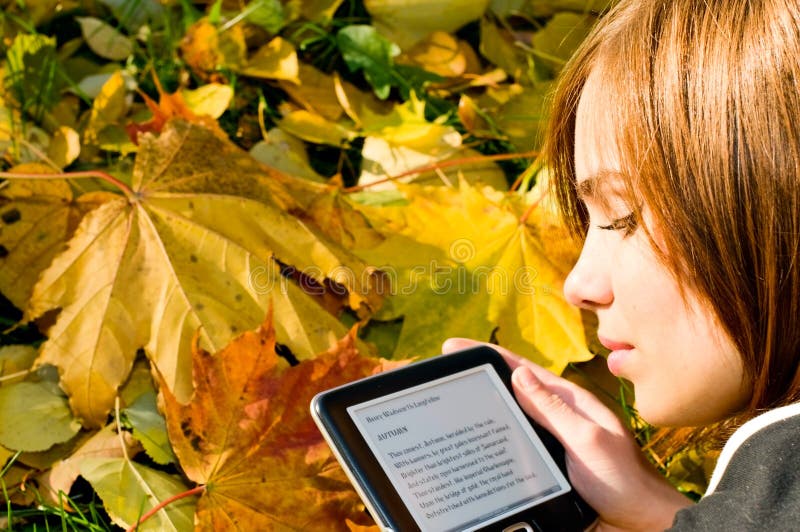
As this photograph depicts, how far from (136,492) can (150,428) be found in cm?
11

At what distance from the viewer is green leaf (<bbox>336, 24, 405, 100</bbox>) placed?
180 centimetres

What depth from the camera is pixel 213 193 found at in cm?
136

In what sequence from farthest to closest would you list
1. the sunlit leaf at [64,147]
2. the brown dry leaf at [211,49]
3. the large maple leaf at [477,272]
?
the brown dry leaf at [211,49] → the sunlit leaf at [64,147] → the large maple leaf at [477,272]

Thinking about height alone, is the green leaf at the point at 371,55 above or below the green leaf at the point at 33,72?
above

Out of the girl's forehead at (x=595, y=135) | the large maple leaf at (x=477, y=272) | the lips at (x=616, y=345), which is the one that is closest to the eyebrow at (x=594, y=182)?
the girl's forehead at (x=595, y=135)

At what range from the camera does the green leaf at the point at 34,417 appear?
1.21 m

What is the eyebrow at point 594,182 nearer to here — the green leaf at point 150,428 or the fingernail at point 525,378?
the fingernail at point 525,378

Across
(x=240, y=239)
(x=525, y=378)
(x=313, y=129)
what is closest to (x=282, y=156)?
(x=313, y=129)

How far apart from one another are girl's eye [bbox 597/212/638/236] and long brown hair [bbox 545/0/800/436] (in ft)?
0.10

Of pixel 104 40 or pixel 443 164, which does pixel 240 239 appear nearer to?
pixel 443 164

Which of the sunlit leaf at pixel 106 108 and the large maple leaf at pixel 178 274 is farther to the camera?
the sunlit leaf at pixel 106 108

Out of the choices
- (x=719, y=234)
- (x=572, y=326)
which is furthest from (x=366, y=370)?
(x=719, y=234)

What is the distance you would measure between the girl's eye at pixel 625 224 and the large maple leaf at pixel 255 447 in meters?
0.40

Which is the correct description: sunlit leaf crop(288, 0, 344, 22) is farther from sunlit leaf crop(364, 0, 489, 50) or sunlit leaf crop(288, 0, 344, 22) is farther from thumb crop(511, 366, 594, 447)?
thumb crop(511, 366, 594, 447)
